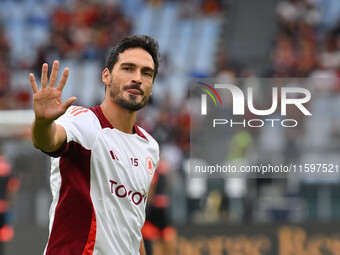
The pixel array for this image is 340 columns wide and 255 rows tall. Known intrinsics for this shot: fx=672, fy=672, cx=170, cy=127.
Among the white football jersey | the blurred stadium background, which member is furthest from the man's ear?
the blurred stadium background

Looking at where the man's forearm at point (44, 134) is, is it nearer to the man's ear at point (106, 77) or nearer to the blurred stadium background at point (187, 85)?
the man's ear at point (106, 77)

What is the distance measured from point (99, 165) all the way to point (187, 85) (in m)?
10.1

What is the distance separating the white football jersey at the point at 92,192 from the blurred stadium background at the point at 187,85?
1.07 m

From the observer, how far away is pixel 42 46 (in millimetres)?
15531

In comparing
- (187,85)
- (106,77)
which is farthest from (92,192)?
(187,85)

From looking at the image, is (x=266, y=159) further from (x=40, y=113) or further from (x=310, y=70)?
(x=40, y=113)

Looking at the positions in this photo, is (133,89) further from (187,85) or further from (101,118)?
(187,85)

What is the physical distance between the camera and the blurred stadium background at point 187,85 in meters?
9.52

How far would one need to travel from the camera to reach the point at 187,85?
1344cm

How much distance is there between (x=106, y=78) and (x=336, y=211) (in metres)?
6.66

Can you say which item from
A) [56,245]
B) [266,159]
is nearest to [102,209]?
[56,245]

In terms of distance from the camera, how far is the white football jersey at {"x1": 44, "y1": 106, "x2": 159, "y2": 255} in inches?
131

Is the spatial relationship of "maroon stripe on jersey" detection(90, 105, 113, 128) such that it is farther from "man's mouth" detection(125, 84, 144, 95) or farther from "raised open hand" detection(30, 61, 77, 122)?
"raised open hand" detection(30, 61, 77, 122)

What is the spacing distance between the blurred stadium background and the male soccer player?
31.4 inches
